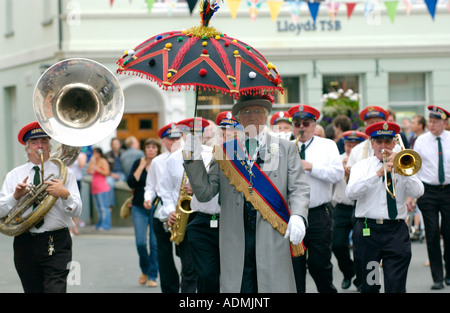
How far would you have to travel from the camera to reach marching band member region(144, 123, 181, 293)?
9.25m

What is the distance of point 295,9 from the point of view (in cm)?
2177

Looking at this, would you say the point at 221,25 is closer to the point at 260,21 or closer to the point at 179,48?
the point at 260,21

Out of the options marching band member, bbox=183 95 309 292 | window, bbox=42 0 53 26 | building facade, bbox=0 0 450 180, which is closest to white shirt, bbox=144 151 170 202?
marching band member, bbox=183 95 309 292

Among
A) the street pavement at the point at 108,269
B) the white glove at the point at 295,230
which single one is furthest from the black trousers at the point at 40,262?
the white glove at the point at 295,230

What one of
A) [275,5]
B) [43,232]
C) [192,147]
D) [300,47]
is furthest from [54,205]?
[300,47]

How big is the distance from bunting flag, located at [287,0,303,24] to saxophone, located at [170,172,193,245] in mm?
13740

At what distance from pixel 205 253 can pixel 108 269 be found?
17.0 ft

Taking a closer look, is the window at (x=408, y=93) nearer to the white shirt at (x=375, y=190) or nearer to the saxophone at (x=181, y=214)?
the saxophone at (x=181, y=214)

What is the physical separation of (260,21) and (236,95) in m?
16.8

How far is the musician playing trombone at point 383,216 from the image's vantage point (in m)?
7.52

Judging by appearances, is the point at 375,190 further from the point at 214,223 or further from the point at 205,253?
the point at 205,253

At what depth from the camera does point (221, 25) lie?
22.2 metres

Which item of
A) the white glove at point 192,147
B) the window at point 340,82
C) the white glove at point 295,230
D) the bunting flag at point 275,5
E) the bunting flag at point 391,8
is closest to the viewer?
the white glove at point 295,230

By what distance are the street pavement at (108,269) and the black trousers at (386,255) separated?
7.29 feet
